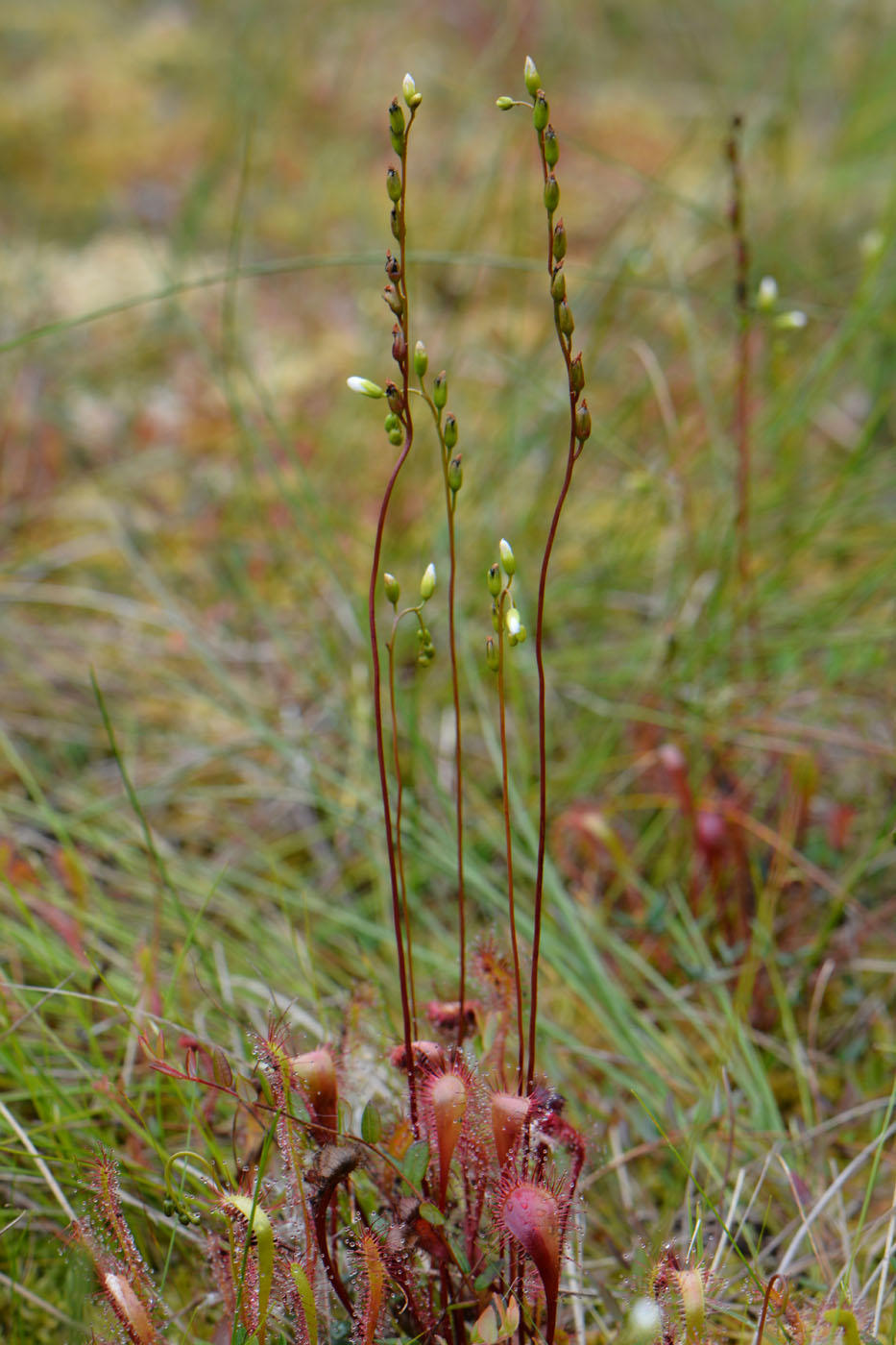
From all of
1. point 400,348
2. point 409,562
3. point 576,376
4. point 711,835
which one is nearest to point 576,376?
point 576,376

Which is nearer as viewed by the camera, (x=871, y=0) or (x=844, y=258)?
(x=844, y=258)

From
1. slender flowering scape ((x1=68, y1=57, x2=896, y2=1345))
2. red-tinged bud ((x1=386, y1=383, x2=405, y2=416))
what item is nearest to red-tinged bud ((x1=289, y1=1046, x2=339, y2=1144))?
slender flowering scape ((x1=68, y1=57, x2=896, y2=1345))

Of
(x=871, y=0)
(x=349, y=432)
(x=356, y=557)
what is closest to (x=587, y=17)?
(x=871, y=0)

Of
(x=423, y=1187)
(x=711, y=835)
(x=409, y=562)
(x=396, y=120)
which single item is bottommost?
(x=423, y=1187)

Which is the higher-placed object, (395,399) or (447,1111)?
(395,399)

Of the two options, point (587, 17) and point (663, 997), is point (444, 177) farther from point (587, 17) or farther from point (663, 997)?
point (663, 997)

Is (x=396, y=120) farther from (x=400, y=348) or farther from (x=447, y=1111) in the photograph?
(x=447, y=1111)

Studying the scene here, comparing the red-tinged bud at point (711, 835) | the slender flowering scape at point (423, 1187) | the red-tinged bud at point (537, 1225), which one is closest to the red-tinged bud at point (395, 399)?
the slender flowering scape at point (423, 1187)

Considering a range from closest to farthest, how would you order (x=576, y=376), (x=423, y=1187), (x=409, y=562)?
(x=576, y=376), (x=423, y=1187), (x=409, y=562)
